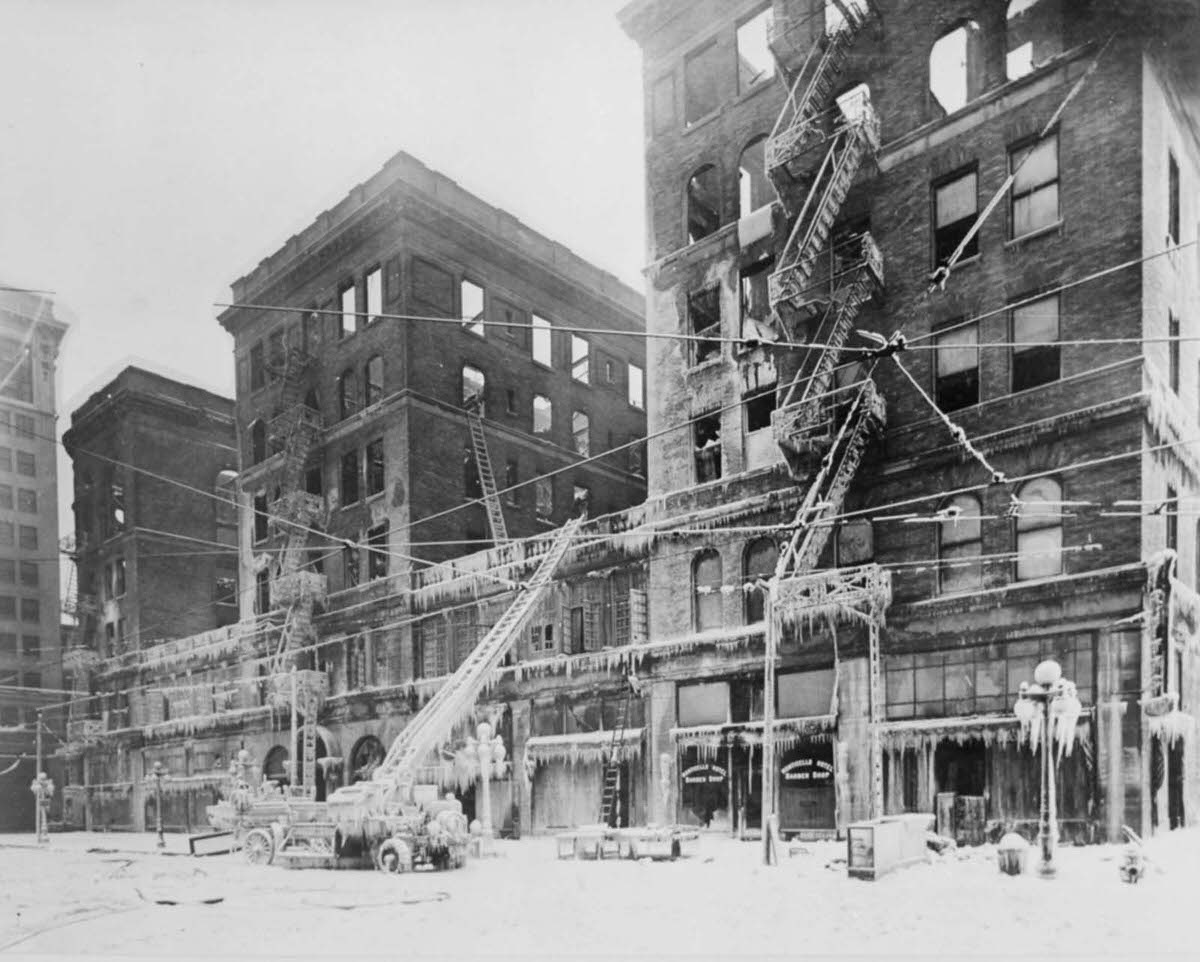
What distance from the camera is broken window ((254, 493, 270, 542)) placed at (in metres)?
17.7

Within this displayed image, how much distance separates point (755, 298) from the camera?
1677 cm

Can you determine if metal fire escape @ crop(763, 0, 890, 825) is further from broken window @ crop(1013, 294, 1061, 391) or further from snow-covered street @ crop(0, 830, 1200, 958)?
snow-covered street @ crop(0, 830, 1200, 958)

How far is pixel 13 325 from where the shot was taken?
12.8 meters

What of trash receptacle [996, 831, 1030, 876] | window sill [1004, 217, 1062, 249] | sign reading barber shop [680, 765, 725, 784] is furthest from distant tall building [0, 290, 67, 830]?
window sill [1004, 217, 1062, 249]

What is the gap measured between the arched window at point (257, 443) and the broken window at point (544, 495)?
5.00 metres

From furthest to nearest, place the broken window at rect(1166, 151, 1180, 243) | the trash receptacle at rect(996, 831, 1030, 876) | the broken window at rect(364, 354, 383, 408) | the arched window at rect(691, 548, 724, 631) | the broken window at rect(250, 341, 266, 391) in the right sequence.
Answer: the broken window at rect(364, 354, 383, 408), the arched window at rect(691, 548, 724, 631), the broken window at rect(250, 341, 266, 391), the broken window at rect(1166, 151, 1180, 243), the trash receptacle at rect(996, 831, 1030, 876)

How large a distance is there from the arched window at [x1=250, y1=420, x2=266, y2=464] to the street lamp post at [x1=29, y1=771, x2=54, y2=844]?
6162 mm

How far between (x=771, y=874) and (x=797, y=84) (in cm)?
1157

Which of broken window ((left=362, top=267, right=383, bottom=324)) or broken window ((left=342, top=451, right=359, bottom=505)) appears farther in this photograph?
broken window ((left=342, top=451, right=359, bottom=505))

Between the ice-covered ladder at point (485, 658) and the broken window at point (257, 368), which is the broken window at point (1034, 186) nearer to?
the ice-covered ladder at point (485, 658)

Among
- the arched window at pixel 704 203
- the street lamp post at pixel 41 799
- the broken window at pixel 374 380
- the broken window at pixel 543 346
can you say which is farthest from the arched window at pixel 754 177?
the street lamp post at pixel 41 799

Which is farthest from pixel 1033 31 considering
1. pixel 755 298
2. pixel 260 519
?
pixel 260 519

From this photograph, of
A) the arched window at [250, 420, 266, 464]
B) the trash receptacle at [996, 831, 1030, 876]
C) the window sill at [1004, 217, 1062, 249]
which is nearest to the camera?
the trash receptacle at [996, 831, 1030, 876]

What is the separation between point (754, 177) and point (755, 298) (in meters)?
2.05
